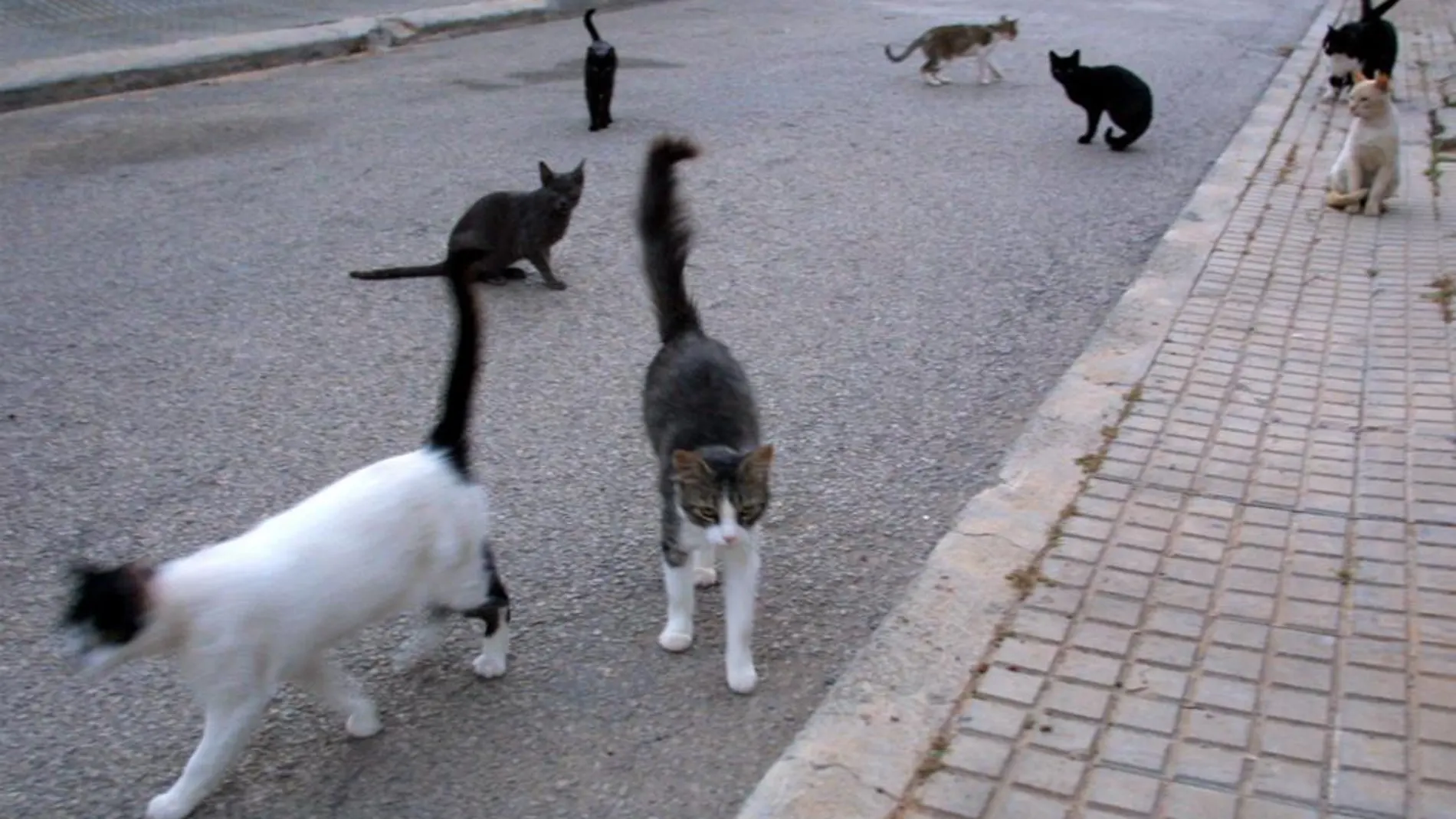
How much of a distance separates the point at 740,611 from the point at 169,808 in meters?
1.28

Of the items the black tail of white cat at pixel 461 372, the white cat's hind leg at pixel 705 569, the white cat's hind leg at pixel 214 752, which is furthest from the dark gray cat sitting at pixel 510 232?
the white cat's hind leg at pixel 214 752

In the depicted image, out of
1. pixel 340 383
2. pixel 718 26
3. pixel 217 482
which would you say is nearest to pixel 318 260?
pixel 340 383

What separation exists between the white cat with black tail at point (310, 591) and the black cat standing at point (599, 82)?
615 cm

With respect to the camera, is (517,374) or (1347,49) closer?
(517,374)

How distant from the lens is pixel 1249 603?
137 inches

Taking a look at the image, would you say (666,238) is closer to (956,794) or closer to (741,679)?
(741,679)

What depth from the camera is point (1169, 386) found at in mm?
4930

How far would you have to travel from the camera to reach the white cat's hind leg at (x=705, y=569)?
12.1ft

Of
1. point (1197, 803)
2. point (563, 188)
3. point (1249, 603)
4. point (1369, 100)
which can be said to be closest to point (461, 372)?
point (1197, 803)

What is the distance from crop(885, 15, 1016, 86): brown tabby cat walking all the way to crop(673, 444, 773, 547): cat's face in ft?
28.6

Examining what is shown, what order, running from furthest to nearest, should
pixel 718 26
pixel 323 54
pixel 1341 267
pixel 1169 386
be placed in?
pixel 718 26 < pixel 323 54 < pixel 1341 267 < pixel 1169 386

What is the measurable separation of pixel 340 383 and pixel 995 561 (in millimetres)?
2599

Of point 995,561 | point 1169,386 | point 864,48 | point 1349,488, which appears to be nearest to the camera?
point 995,561

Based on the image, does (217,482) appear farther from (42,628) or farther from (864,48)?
(864,48)
